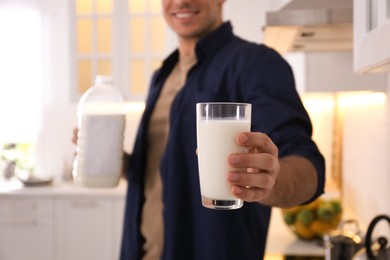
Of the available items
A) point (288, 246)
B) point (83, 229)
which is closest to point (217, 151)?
point (288, 246)

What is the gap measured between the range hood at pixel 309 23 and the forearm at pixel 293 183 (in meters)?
0.37

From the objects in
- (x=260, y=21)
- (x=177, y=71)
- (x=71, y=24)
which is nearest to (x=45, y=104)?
(x=71, y=24)

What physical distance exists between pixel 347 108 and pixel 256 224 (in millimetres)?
1592

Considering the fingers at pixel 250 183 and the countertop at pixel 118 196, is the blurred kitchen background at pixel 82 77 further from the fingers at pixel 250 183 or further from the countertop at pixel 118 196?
the fingers at pixel 250 183

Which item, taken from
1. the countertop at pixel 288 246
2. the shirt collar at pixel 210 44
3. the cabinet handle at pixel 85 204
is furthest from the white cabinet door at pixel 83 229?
the shirt collar at pixel 210 44

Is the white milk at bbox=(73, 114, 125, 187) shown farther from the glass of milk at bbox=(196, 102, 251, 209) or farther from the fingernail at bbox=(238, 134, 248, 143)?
the fingernail at bbox=(238, 134, 248, 143)

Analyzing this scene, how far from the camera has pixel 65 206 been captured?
11.5ft

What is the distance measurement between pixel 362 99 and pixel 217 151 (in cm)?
165

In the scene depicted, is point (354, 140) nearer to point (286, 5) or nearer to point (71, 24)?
point (286, 5)

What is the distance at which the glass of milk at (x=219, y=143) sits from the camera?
2.31 feet

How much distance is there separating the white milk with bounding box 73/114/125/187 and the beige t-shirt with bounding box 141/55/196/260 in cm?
20

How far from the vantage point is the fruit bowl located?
6.70 ft


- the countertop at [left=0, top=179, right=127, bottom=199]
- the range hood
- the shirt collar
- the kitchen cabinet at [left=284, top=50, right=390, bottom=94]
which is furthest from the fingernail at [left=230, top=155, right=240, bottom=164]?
the countertop at [left=0, top=179, right=127, bottom=199]

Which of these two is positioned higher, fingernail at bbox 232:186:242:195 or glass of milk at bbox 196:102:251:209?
glass of milk at bbox 196:102:251:209
